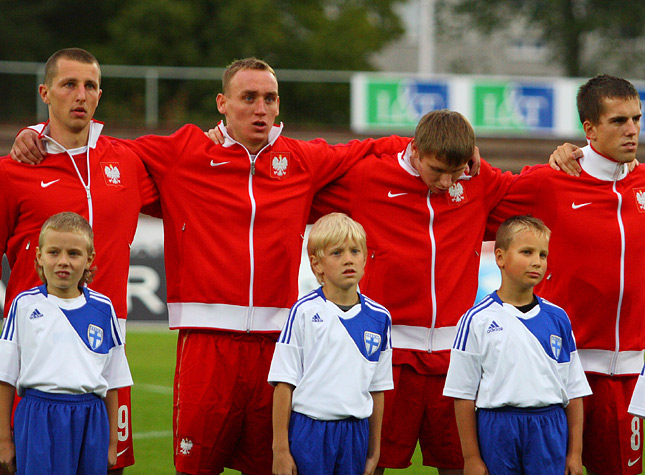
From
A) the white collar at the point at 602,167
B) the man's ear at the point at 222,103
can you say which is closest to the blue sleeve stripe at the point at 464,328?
the white collar at the point at 602,167

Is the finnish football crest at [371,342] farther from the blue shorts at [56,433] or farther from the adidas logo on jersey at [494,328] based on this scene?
the blue shorts at [56,433]

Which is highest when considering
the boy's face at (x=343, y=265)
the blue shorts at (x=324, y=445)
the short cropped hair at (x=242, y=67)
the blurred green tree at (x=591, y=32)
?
the blurred green tree at (x=591, y=32)

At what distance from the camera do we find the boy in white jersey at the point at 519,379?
4.36m

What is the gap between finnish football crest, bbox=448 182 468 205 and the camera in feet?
16.5

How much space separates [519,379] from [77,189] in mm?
2197

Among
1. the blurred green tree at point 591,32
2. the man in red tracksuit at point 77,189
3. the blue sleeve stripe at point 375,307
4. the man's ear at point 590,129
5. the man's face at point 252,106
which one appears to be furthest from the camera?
the blurred green tree at point 591,32

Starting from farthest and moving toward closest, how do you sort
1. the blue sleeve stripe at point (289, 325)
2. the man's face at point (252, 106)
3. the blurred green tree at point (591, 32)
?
the blurred green tree at point (591, 32) → the man's face at point (252, 106) → the blue sleeve stripe at point (289, 325)

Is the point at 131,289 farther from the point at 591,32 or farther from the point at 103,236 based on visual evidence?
the point at 591,32

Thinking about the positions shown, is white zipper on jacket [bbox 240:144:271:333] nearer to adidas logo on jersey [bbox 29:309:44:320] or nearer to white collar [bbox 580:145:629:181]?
adidas logo on jersey [bbox 29:309:44:320]

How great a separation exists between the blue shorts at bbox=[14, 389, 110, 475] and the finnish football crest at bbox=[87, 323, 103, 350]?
215 mm

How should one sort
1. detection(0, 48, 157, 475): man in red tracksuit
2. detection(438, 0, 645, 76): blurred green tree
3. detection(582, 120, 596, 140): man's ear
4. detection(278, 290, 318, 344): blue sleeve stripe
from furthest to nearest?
detection(438, 0, 645, 76): blurred green tree < detection(582, 120, 596, 140): man's ear < detection(0, 48, 157, 475): man in red tracksuit < detection(278, 290, 318, 344): blue sleeve stripe

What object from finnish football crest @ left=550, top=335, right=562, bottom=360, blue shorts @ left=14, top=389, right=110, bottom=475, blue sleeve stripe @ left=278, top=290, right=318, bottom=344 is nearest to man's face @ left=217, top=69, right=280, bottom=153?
blue sleeve stripe @ left=278, top=290, right=318, bottom=344

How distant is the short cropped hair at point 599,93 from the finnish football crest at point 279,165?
1.52 metres

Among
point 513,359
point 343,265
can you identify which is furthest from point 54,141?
point 513,359
